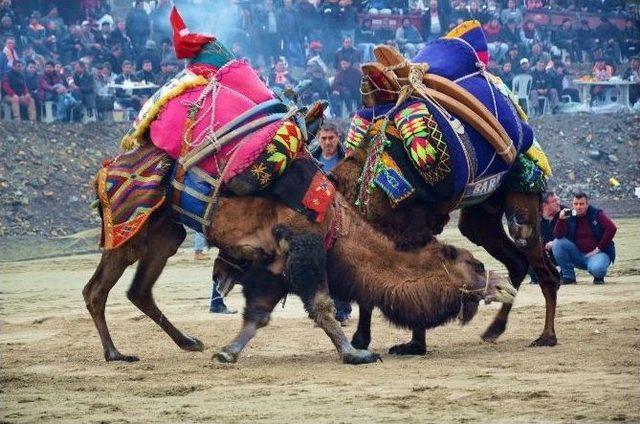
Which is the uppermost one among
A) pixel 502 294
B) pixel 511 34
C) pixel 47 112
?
pixel 502 294

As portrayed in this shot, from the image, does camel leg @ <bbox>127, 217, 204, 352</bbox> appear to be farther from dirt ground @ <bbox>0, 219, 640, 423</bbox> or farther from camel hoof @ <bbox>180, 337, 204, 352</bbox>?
dirt ground @ <bbox>0, 219, 640, 423</bbox>

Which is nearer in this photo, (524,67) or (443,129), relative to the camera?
(443,129)

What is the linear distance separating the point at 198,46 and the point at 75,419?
3.67m

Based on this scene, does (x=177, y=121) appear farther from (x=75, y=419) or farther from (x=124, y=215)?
(x=75, y=419)

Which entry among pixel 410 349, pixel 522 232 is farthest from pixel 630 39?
pixel 410 349

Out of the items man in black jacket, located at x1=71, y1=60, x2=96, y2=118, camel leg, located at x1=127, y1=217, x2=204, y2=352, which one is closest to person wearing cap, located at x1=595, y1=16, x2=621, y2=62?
man in black jacket, located at x1=71, y1=60, x2=96, y2=118

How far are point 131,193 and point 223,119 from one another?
0.83 metres

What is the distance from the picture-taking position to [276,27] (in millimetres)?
26844

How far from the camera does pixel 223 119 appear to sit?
9875mm

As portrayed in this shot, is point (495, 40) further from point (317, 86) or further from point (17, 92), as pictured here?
point (17, 92)

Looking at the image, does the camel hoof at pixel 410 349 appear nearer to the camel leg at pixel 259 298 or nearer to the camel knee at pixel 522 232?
the camel leg at pixel 259 298

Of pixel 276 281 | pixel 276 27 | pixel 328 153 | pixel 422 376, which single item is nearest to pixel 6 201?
pixel 276 27

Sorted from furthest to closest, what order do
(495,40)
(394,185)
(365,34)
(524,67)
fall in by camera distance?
(495,40) < (524,67) < (365,34) < (394,185)

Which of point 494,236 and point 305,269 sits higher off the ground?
point 305,269
